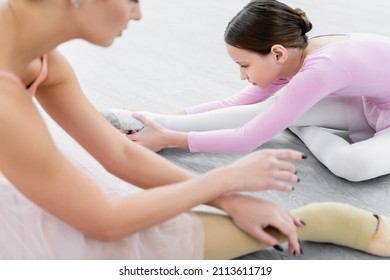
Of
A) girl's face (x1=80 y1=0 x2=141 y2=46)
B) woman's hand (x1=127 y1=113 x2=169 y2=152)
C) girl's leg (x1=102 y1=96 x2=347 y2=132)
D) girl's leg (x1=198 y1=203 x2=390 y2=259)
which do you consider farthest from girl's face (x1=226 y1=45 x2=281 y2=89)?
girl's face (x1=80 y1=0 x2=141 y2=46)

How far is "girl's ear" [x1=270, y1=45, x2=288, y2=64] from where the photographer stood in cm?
147

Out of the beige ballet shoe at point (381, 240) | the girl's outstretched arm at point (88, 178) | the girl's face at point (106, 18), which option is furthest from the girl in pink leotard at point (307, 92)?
the girl's face at point (106, 18)

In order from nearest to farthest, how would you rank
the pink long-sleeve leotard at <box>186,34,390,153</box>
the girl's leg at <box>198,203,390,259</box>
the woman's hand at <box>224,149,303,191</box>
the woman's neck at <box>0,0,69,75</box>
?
the woman's neck at <box>0,0,69,75</box>, the woman's hand at <box>224,149,303,191</box>, the girl's leg at <box>198,203,390,259</box>, the pink long-sleeve leotard at <box>186,34,390,153</box>

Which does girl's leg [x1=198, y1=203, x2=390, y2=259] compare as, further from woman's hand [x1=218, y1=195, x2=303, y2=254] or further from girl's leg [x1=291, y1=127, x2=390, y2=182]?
girl's leg [x1=291, y1=127, x2=390, y2=182]

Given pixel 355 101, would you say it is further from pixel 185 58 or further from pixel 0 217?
pixel 0 217

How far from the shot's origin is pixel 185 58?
2328 millimetres

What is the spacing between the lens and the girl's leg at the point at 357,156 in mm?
1446

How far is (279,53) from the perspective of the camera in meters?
1.48

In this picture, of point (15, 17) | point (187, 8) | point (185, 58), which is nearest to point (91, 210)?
point (15, 17)

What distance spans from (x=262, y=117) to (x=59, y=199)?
680 mm

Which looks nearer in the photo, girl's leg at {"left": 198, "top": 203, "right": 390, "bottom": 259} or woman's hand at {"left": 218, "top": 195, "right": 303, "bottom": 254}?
woman's hand at {"left": 218, "top": 195, "right": 303, "bottom": 254}

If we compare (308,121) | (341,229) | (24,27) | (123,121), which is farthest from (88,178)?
(308,121)

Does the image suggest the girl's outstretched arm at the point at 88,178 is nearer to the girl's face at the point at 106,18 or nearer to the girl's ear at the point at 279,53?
the girl's face at the point at 106,18

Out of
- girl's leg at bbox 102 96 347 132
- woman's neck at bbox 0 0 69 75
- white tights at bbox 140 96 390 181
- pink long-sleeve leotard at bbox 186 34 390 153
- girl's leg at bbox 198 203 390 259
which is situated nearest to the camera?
woman's neck at bbox 0 0 69 75
